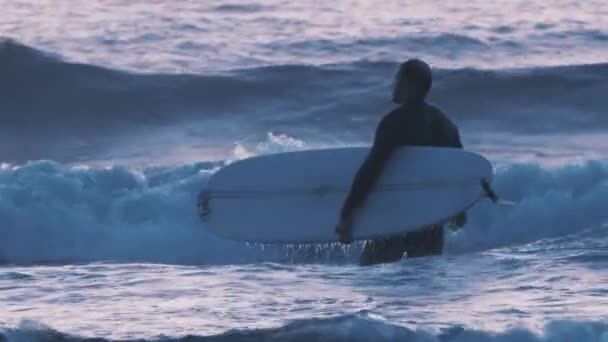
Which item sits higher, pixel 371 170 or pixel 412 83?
pixel 412 83

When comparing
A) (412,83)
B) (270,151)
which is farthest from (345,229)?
(270,151)

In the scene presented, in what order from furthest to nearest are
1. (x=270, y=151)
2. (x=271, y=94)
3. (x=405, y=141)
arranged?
(x=271, y=94), (x=270, y=151), (x=405, y=141)

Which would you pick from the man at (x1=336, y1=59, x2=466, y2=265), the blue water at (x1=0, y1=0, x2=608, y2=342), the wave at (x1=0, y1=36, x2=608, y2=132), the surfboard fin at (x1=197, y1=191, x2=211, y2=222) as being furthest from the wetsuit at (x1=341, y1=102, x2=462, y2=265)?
the wave at (x1=0, y1=36, x2=608, y2=132)

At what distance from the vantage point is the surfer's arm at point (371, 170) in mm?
6203

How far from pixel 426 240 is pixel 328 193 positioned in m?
0.61

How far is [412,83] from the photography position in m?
6.14

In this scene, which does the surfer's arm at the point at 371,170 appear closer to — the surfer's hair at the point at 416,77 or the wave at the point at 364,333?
the surfer's hair at the point at 416,77

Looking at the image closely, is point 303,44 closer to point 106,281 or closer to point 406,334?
point 106,281

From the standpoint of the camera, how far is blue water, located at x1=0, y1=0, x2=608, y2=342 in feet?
18.7

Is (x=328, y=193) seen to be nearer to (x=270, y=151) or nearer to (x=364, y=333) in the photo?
(x=364, y=333)

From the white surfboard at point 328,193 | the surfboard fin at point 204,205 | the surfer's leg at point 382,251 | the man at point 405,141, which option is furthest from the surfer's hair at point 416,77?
the surfboard fin at point 204,205

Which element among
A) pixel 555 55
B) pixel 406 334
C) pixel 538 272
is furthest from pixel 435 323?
pixel 555 55

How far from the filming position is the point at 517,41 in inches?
648

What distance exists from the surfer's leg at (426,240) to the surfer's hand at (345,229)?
315 mm
